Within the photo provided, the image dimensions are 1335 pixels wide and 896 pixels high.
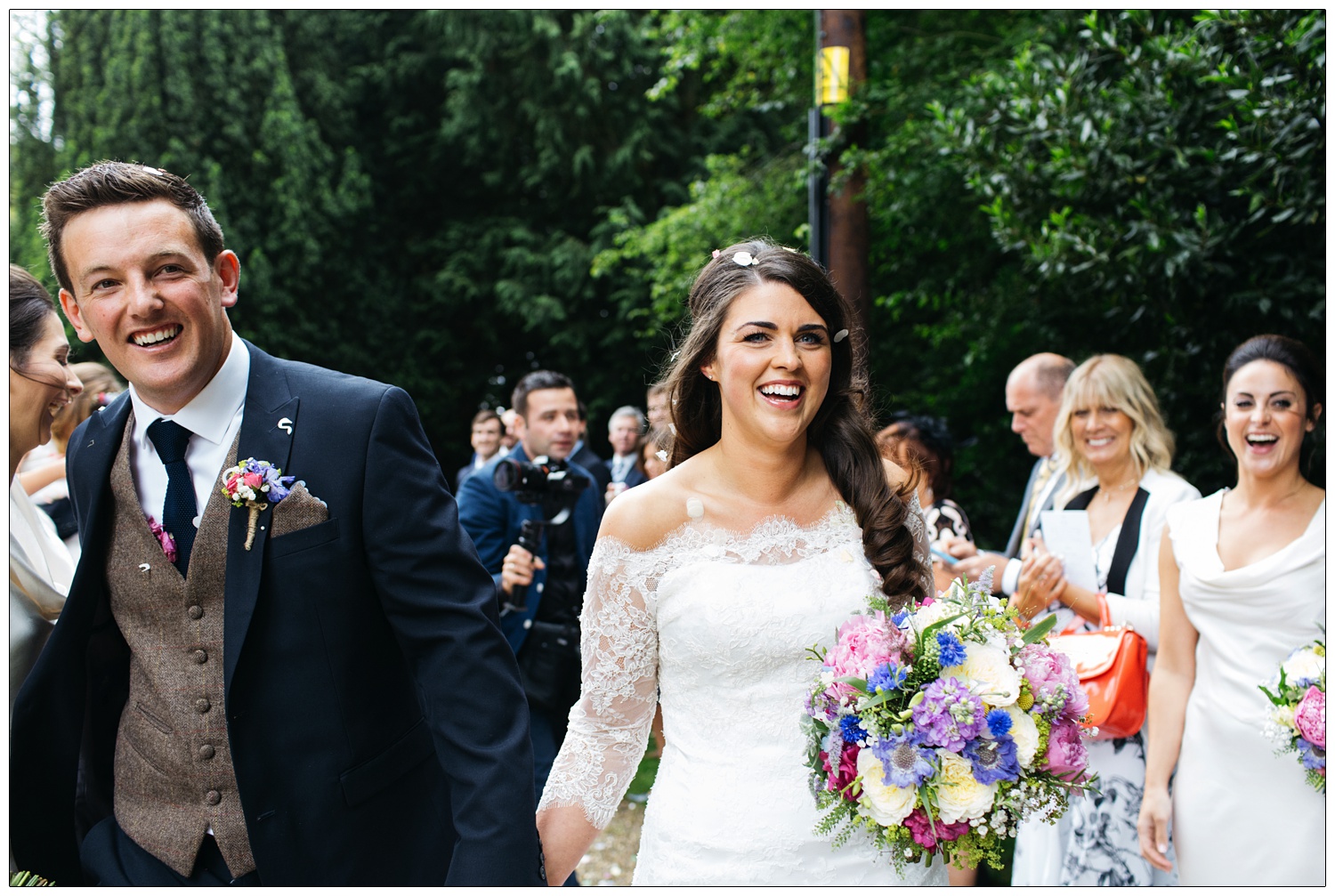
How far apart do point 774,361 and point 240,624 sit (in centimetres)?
148

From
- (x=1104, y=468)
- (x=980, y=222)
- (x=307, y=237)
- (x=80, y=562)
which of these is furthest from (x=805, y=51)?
(x=80, y=562)

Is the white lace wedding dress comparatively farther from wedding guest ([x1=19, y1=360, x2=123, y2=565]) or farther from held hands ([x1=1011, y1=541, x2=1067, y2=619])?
wedding guest ([x1=19, y1=360, x2=123, y2=565])

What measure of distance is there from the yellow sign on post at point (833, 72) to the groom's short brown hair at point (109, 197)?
709cm

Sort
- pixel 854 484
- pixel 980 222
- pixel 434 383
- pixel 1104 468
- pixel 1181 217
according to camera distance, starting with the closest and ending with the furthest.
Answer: pixel 854 484 → pixel 1104 468 → pixel 1181 217 → pixel 980 222 → pixel 434 383

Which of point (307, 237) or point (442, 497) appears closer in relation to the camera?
point (442, 497)

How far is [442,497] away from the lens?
97.6 inches

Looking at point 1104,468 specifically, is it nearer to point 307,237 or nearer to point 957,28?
point 957,28

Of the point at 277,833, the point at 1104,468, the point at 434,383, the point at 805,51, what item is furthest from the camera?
the point at 434,383

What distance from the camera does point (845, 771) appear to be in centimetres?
243

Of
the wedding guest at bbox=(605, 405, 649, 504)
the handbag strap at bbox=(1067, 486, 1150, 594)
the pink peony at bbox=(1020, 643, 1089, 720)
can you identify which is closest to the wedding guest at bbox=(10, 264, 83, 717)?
the pink peony at bbox=(1020, 643, 1089, 720)

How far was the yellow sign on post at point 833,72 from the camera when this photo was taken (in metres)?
8.67

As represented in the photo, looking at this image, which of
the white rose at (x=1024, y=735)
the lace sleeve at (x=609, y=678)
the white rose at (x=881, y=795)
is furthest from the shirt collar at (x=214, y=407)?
the white rose at (x=1024, y=735)

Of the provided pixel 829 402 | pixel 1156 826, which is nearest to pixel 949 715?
pixel 829 402

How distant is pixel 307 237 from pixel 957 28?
39.8ft
